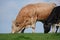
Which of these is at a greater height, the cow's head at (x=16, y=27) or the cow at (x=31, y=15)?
the cow at (x=31, y=15)

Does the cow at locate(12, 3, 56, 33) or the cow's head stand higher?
the cow at locate(12, 3, 56, 33)

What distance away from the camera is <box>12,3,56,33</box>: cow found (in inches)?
376

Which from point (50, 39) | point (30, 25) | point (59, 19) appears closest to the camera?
point (50, 39)

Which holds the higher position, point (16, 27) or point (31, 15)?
point (31, 15)

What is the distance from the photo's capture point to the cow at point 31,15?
9562mm

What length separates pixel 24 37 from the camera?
3.57 metres

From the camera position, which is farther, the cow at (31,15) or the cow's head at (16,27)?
the cow's head at (16,27)

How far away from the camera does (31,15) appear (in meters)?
9.70

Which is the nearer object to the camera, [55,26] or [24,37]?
[24,37]

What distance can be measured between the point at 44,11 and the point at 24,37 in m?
6.36

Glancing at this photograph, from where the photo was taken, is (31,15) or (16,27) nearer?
(31,15)

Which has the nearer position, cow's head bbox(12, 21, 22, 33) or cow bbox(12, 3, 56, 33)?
cow bbox(12, 3, 56, 33)

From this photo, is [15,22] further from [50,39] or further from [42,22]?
[50,39]

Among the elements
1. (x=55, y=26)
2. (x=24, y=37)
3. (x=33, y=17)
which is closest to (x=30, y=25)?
(x=33, y=17)
